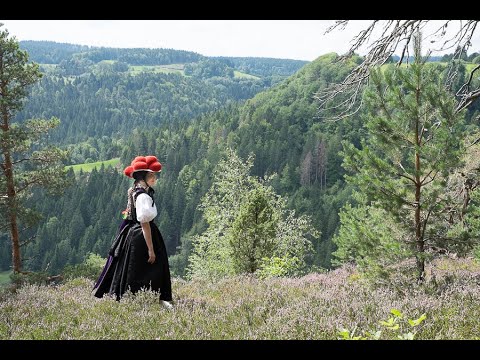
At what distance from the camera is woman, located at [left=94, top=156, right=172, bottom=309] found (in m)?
7.06

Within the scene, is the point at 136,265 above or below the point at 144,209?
below

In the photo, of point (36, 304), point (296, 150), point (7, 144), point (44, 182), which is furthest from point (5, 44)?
point (296, 150)

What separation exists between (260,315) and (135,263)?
2322 millimetres

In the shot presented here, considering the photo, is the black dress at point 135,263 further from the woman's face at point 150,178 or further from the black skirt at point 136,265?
the woman's face at point 150,178

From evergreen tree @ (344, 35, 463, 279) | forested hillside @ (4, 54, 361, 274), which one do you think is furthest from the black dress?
forested hillside @ (4, 54, 361, 274)

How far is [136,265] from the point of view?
7.17 meters

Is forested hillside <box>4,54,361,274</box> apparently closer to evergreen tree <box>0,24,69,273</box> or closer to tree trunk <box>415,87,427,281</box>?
evergreen tree <box>0,24,69,273</box>

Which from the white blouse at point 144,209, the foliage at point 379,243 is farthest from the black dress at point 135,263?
the foliage at point 379,243

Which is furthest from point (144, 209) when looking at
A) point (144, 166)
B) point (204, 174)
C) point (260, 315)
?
point (204, 174)

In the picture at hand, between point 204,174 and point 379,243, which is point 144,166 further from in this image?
point 204,174

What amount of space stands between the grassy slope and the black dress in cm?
35

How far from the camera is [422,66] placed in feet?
21.9

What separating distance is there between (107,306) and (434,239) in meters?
4.61

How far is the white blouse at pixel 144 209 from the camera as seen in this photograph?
275 inches
